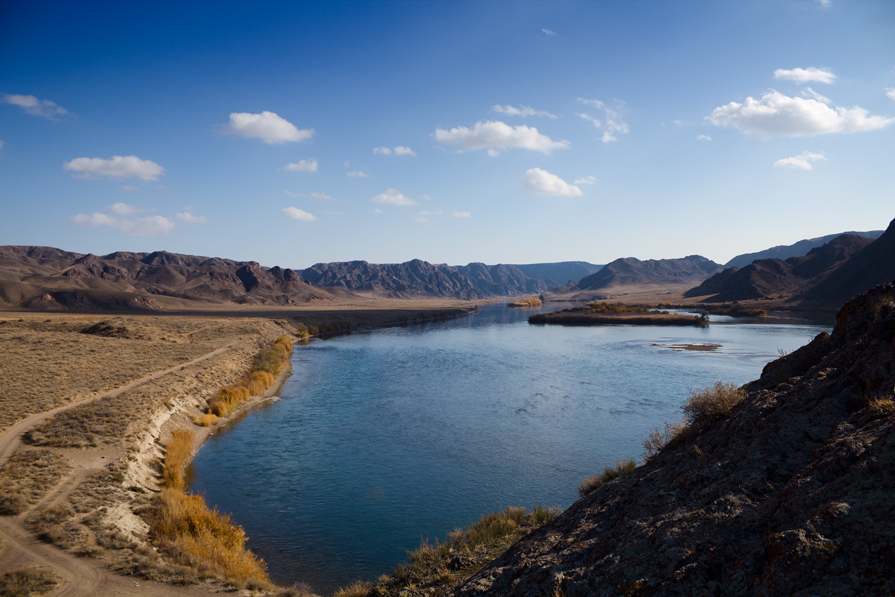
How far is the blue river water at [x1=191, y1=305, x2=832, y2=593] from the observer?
40.8 feet

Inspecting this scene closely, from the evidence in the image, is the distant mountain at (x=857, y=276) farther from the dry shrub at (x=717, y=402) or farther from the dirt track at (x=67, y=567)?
the dirt track at (x=67, y=567)

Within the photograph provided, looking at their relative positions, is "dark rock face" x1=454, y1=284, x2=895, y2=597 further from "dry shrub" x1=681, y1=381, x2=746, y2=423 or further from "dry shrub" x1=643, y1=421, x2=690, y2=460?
"dry shrub" x1=643, y1=421, x2=690, y2=460

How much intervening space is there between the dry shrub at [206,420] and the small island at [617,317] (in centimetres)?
5914

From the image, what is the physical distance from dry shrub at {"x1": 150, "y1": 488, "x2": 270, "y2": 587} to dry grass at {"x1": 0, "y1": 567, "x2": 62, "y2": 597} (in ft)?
6.57

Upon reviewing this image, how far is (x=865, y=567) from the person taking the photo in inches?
131

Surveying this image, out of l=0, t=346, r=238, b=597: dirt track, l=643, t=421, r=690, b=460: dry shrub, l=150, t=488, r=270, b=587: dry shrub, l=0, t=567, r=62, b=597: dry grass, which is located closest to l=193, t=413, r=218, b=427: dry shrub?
l=150, t=488, r=270, b=587: dry shrub

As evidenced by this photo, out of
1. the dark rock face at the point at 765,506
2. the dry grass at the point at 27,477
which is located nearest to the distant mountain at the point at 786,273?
the dark rock face at the point at 765,506

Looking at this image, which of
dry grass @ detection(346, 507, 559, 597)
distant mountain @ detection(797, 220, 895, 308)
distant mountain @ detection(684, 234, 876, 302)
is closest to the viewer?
dry grass @ detection(346, 507, 559, 597)

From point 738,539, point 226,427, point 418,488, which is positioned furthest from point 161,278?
point 738,539

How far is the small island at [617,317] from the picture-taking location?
65125mm

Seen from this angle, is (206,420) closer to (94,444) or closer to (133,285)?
(94,444)

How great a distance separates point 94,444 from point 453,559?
1291 cm

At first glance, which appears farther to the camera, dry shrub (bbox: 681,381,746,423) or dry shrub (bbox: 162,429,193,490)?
dry shrub (bbox: 162,429,193,490)

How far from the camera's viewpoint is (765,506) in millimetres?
4676
